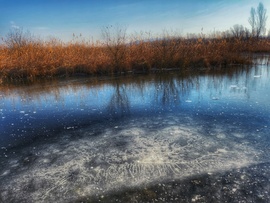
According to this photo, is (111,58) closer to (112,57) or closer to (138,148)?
(112,57)

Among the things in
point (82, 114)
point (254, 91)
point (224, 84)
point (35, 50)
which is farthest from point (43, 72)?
point (254, 91)

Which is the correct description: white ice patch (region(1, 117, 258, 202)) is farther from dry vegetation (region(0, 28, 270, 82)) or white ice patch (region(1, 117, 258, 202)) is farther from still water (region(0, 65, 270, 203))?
dry vegetation (region(0, 28, 270, 82))

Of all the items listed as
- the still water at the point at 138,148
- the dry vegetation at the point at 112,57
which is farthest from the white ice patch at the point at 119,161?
the dry vegetation at the point at 112,57

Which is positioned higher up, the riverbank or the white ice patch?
the riverbank

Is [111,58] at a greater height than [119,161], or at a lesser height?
greater

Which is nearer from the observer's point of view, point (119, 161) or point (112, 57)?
point (119, 161)

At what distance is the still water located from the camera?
2.97m

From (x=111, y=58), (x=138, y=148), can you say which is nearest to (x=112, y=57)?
(x=111, y=58)

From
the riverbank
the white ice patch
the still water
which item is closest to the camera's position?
the still water

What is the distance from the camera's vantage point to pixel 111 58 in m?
14.2

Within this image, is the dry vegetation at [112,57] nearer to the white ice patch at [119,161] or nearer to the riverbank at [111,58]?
the riverbank at [111,58]

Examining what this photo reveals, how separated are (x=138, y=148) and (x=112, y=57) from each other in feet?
35.3

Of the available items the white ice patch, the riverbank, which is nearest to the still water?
the white ice patch

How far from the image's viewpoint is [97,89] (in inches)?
380
